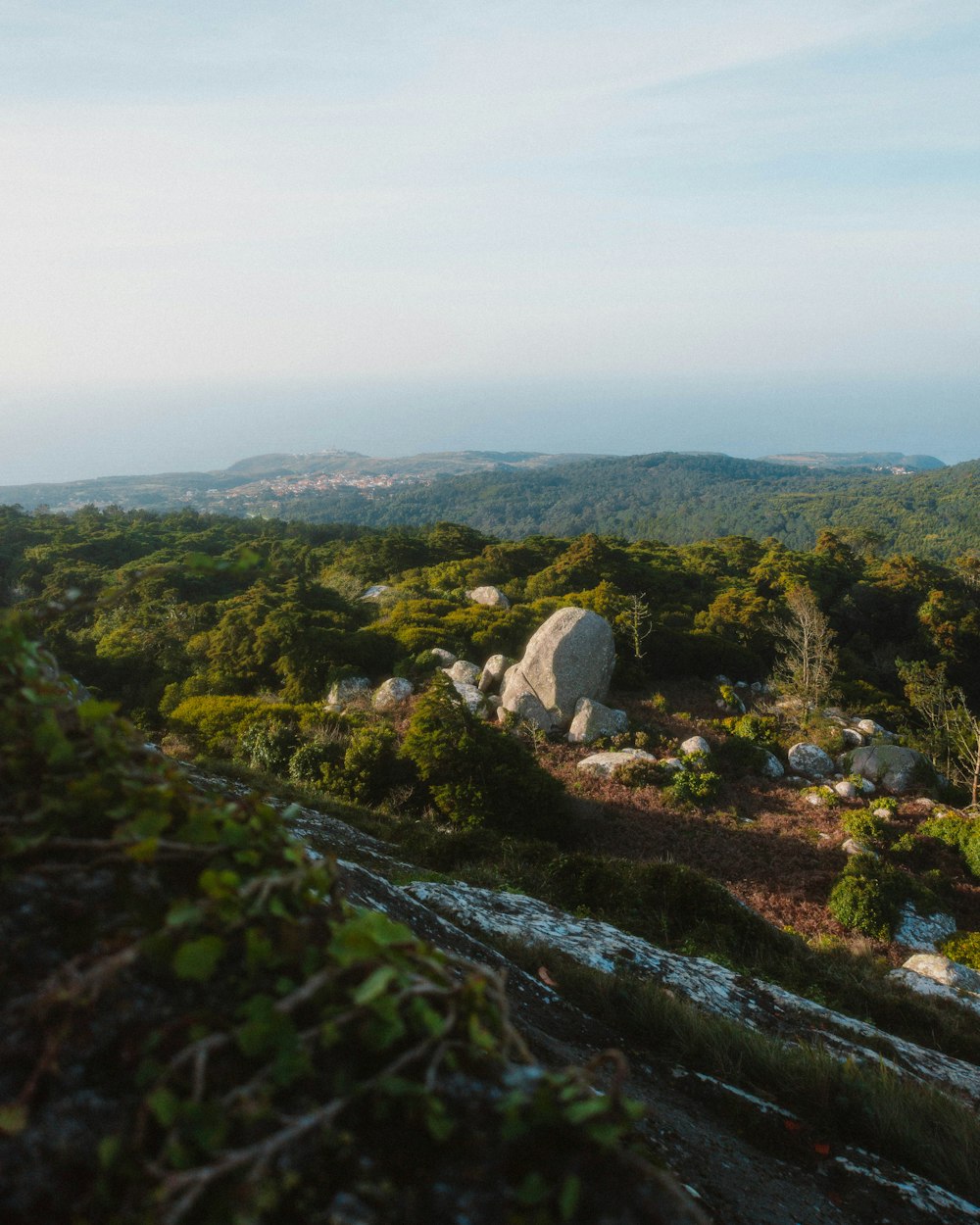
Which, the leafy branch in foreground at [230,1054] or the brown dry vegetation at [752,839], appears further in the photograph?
the brown dry vegetation at [752,839]

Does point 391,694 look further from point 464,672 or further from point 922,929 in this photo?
point 922,929

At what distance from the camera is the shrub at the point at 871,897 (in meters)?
12.7

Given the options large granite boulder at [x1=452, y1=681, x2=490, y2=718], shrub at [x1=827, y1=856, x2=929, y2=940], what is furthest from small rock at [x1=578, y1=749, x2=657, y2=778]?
shrub at [x1=827, y1=856, x2=929, y2=940]

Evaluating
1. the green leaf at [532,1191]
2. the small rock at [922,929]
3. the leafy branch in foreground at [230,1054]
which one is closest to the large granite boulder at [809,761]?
the small rock at [922,929]

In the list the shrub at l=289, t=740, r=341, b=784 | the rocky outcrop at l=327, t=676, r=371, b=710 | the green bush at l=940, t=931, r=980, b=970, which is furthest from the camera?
the rocky outcrop at l=327, t=676, r=371, b=710

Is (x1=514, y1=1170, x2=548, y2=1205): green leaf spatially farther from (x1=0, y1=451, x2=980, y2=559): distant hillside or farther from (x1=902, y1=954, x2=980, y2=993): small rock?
(x1=0, y1=451, x2=980, y2=559): distant hillside

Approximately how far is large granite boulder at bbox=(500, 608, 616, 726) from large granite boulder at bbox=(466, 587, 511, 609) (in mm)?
9018

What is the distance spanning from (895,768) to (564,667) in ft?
32.0

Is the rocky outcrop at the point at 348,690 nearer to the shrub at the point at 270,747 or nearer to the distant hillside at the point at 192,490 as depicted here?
the shrub at the point at 270,747

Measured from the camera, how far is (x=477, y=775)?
14148 millimetres

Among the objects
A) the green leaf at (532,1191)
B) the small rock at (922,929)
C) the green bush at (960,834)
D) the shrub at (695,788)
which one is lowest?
the small rock at (922,929)

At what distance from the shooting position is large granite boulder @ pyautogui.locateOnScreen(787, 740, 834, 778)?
2014 centimetres

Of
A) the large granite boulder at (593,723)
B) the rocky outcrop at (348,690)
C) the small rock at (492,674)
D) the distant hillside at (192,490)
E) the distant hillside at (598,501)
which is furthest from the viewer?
the distant hillside at (192,490)

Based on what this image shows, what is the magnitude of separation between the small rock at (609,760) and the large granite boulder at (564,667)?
2379 millimetres
